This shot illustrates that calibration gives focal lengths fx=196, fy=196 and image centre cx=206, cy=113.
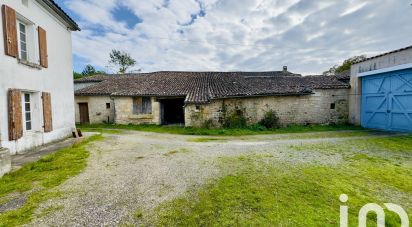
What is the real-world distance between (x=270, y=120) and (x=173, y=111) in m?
8.26

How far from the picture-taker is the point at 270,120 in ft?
43.0

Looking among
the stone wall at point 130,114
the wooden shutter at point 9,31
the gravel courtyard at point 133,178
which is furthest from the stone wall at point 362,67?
the wooden shutter at point 9,31

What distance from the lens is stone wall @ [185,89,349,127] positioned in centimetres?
1333

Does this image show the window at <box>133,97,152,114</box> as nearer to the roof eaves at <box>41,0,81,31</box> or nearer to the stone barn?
the stone barn

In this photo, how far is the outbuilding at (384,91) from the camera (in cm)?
946

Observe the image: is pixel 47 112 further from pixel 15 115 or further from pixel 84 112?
pixel 84 112

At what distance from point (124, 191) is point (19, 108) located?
4.73 metres

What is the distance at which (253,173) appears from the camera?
465 centimetres

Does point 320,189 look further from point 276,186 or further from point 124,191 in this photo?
point 124,191

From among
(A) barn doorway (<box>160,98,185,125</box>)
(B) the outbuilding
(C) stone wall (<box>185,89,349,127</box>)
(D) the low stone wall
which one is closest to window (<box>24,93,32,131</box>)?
(D) the low stone wall

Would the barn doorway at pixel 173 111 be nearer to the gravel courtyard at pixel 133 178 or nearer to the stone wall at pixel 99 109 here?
the stone wall at pixel 99 109

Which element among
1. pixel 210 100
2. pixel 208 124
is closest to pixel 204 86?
pixel 210 100

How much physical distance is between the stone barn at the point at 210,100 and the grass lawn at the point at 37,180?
26.1 feet

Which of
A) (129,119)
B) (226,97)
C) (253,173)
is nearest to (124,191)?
(253,173)
